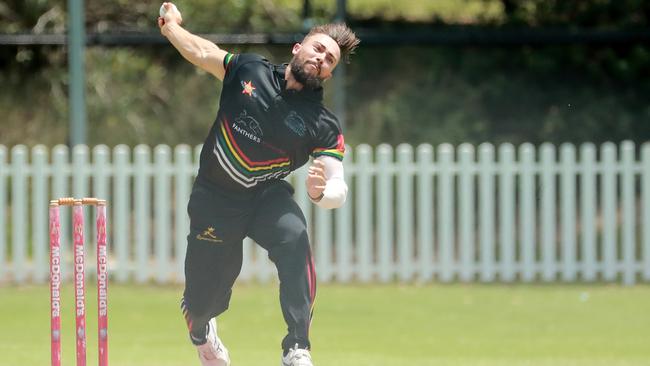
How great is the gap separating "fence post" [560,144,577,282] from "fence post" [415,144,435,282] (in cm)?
128

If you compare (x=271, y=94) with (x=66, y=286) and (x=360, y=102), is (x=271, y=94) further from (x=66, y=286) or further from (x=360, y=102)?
(x=360, y=102)

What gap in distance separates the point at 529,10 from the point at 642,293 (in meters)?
5.14

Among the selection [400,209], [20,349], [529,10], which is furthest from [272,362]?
[529,10]

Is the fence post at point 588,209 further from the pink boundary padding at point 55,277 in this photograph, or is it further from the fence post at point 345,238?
the pink boundary padding at point 55,277

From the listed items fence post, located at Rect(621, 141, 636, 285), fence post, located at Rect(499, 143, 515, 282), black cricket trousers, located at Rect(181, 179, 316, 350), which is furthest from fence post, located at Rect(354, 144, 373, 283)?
black cricket trousers, located at Rect(181, 179, 316, 350)

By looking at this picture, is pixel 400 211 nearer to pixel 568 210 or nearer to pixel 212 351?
pixel 568 210

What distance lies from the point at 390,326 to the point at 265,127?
4.17 metres

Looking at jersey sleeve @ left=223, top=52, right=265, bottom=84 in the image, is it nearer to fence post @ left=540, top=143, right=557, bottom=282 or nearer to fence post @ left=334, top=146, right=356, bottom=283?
fence post @ left=334, top=146, right=356, bottom=283

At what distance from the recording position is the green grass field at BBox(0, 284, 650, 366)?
28.6 ft

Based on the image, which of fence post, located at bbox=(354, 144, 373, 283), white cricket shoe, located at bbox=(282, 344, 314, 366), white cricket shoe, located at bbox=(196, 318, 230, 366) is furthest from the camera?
fence post, located at bbox=(354, 144, 373, 283)

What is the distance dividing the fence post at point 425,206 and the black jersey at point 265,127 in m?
6.19

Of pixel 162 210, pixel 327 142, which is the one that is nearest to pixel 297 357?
pixel 327 142

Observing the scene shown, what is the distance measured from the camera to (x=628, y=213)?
12867 mm

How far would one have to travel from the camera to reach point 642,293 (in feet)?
40.3
